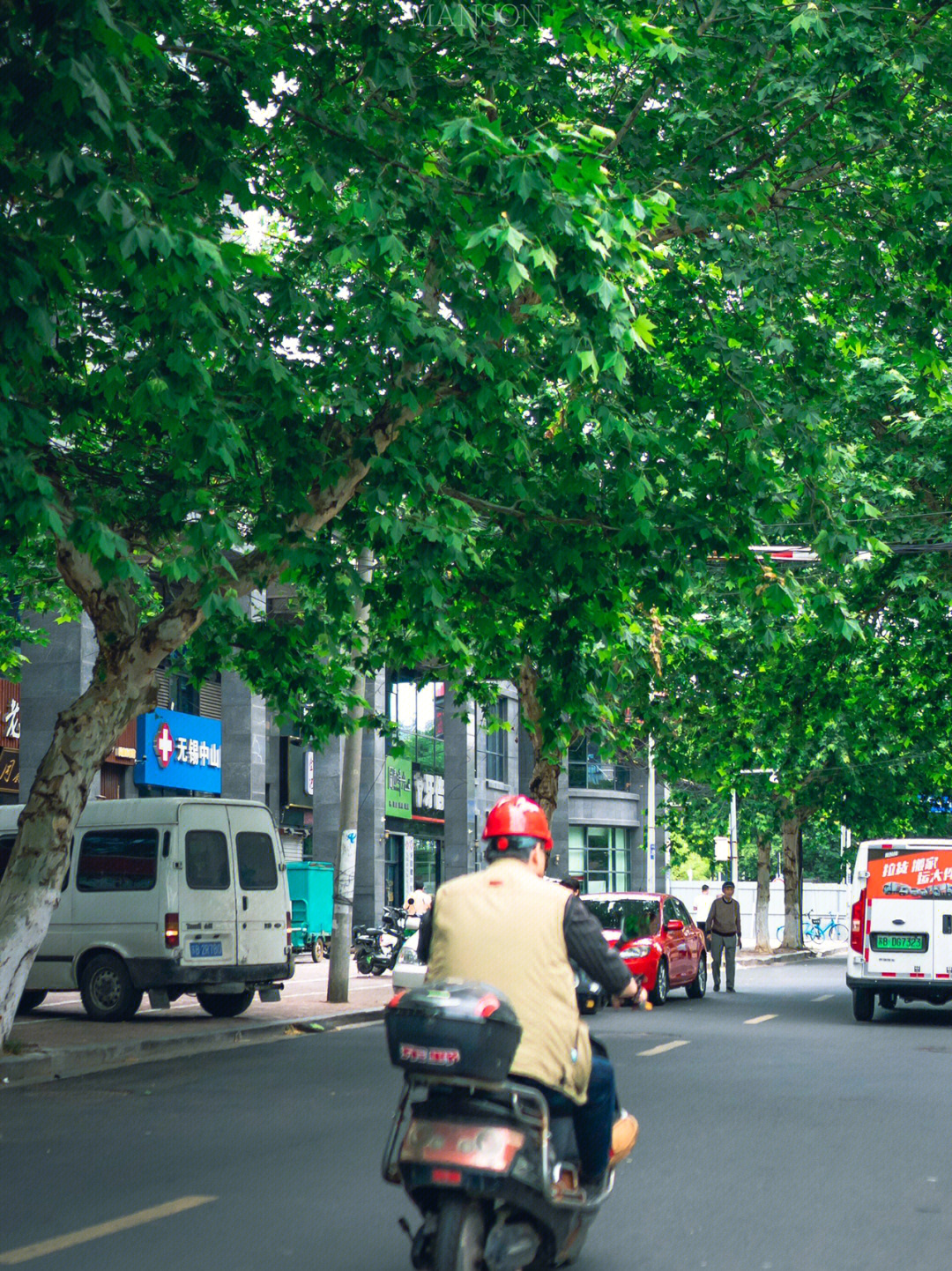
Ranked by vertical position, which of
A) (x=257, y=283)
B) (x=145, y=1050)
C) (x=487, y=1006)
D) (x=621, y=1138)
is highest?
(x=257, y=283)

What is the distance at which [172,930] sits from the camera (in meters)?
17.3

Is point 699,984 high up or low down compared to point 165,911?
down

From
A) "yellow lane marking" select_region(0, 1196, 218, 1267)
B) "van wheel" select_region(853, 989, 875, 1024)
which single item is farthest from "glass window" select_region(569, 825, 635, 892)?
"yellow lane marking" select_region(0, 1196, 218, 1267)

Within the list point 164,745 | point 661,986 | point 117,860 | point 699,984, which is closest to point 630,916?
point 661,986

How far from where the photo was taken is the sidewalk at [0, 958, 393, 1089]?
530 inches

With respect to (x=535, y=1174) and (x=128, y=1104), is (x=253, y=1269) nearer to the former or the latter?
(x=535, y=1174)

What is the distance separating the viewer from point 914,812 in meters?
43.2

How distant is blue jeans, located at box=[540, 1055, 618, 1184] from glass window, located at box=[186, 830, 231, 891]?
12708mm

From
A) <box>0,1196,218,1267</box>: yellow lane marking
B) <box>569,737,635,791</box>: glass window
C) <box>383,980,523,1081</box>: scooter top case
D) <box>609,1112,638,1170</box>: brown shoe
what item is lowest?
<box>0,1196,218,1267</box>: yellow lane marking

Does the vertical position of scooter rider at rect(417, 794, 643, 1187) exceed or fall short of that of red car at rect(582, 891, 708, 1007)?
it exceeds it

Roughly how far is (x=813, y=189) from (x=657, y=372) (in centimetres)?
215

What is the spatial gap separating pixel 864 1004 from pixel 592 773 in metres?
39.9

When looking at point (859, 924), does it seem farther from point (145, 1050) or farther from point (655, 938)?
point (145, 1050)

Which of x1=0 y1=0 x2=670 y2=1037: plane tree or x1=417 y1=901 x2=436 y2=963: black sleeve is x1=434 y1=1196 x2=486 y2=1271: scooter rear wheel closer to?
x1=417 y1=901 x2=436 y2=963: black sleeve
